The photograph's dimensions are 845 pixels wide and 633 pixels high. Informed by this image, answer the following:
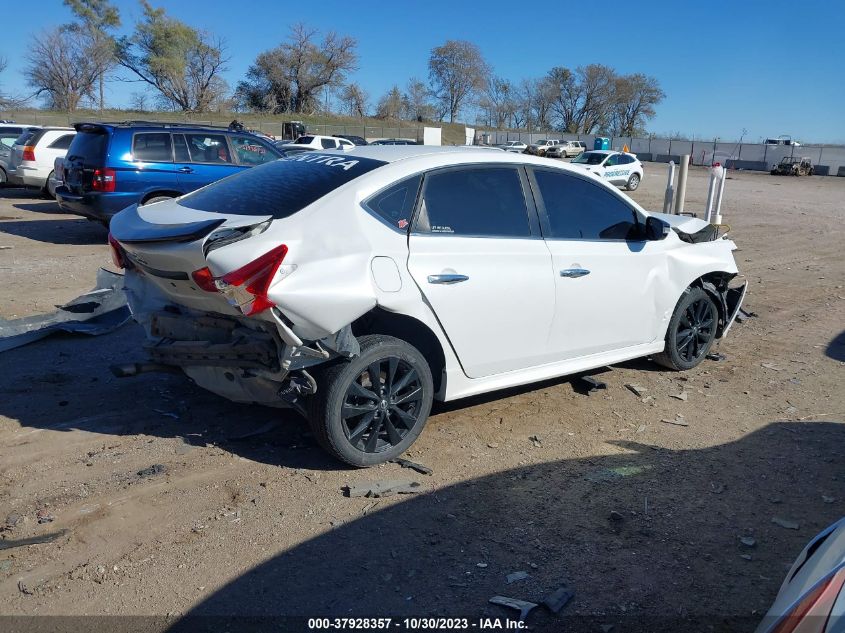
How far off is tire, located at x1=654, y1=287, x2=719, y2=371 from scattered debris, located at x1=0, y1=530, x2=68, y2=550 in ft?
14.6

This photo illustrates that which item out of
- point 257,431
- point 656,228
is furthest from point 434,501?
point 656,228

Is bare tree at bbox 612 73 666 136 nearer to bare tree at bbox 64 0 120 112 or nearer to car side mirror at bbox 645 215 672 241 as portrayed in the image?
bare tree at bbox 64 0 120 112

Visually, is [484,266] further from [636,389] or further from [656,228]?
[636,389]

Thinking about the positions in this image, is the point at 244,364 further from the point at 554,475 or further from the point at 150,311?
the point at 554,475

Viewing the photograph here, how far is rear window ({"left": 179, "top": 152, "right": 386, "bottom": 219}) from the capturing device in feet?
13.2

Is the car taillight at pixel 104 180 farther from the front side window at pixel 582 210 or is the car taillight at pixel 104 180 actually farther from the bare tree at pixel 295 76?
the bare tree at pixel 295 76

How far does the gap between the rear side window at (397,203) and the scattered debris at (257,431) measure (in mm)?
1590

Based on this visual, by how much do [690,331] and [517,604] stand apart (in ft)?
11.8

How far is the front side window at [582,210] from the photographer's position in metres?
4.81

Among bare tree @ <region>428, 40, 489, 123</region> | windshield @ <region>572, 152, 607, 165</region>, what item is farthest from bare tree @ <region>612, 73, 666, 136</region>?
windshield @ <region>572, 152, 607, 165</region>

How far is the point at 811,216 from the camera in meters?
19.5

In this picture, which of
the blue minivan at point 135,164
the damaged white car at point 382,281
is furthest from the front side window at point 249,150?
the damaged white car at point 382,281

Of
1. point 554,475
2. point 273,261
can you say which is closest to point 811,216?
point 554,475

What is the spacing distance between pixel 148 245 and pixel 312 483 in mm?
1571
